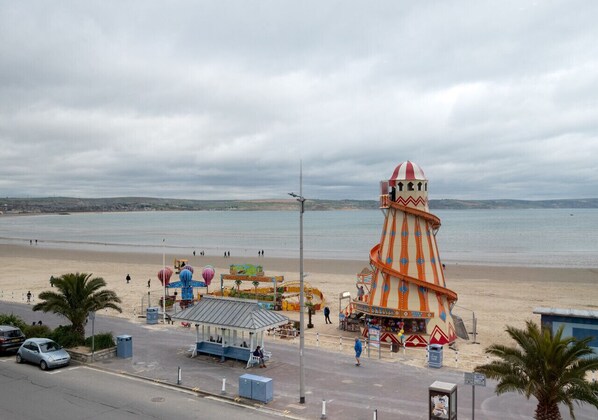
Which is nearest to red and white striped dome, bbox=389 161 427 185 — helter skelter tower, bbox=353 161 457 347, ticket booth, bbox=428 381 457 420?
helter skelter tower, bbox=353 161 457 347

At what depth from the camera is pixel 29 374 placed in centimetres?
1834

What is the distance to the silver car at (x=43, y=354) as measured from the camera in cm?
1889

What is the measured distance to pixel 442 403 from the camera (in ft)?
43.6

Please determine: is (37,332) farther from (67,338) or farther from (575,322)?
(575,322)

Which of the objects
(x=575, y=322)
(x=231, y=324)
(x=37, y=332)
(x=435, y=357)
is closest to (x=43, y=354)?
(x=37, y=332)

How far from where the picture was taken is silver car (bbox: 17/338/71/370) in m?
18.9

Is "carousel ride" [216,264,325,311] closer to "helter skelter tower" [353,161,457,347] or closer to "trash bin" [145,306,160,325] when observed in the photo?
"helter skelter tower" [353,161,457,347]

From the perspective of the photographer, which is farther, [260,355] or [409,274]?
[409,274]

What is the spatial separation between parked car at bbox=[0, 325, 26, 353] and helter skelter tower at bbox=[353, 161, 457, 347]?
623 inches

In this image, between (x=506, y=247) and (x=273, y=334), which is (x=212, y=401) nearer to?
(x=273, y=334)

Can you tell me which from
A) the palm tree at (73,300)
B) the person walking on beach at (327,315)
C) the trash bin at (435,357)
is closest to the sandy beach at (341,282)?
the person walking on beach at (327,315)

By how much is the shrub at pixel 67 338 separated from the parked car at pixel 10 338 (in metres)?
1.31

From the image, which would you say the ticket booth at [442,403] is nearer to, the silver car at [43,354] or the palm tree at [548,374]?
the palm tree at [548,374]

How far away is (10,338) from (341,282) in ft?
104
